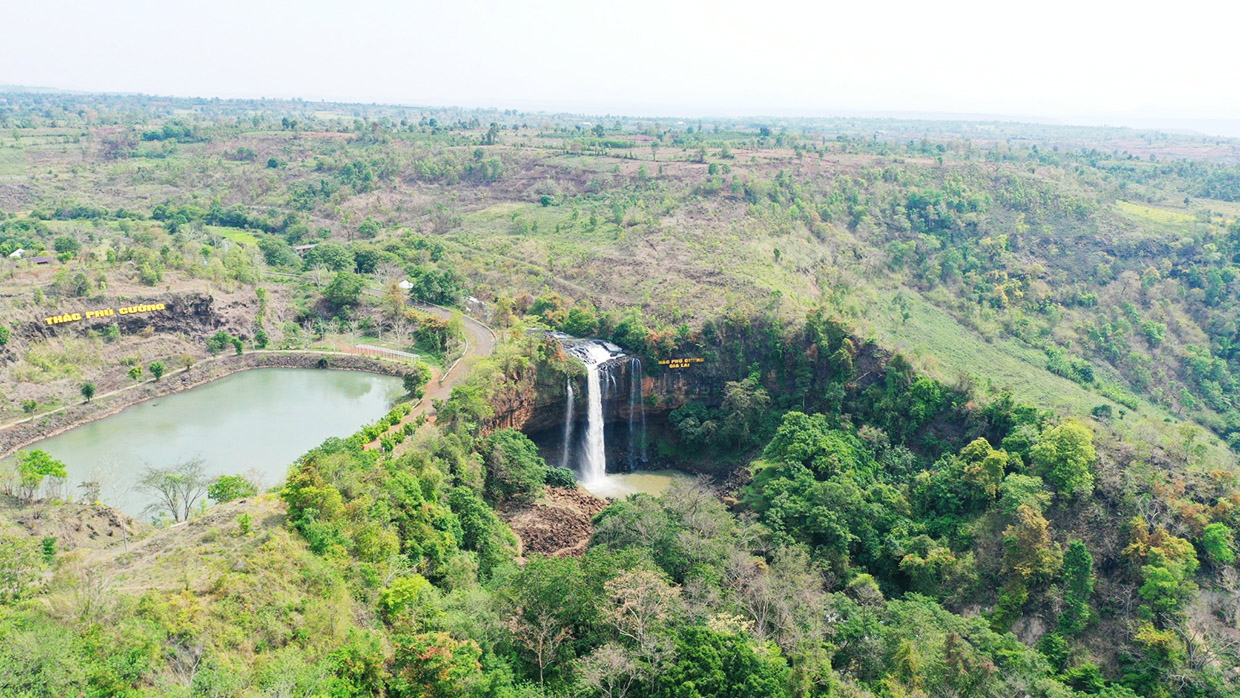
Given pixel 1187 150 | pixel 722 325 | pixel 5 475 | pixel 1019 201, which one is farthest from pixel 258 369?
pixel 1187 150

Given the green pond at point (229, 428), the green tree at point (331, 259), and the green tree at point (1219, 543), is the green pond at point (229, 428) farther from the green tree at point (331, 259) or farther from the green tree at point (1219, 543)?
the green tree at point (1219, 543)

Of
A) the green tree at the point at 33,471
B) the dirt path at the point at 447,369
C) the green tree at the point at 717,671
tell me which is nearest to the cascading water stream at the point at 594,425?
the dirt path at the point at 447,369

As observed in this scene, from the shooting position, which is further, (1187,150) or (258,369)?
(1187,150)

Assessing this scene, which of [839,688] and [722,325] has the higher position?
[722,325]

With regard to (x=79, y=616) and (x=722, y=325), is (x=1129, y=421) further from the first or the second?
(x=79, y=616)

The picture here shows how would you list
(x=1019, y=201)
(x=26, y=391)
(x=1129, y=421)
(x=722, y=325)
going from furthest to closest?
1. (x=1019, y=201)
2. (x=722, y=325)
3. (x=1129, y=421)
4. (x=26, y=391)
